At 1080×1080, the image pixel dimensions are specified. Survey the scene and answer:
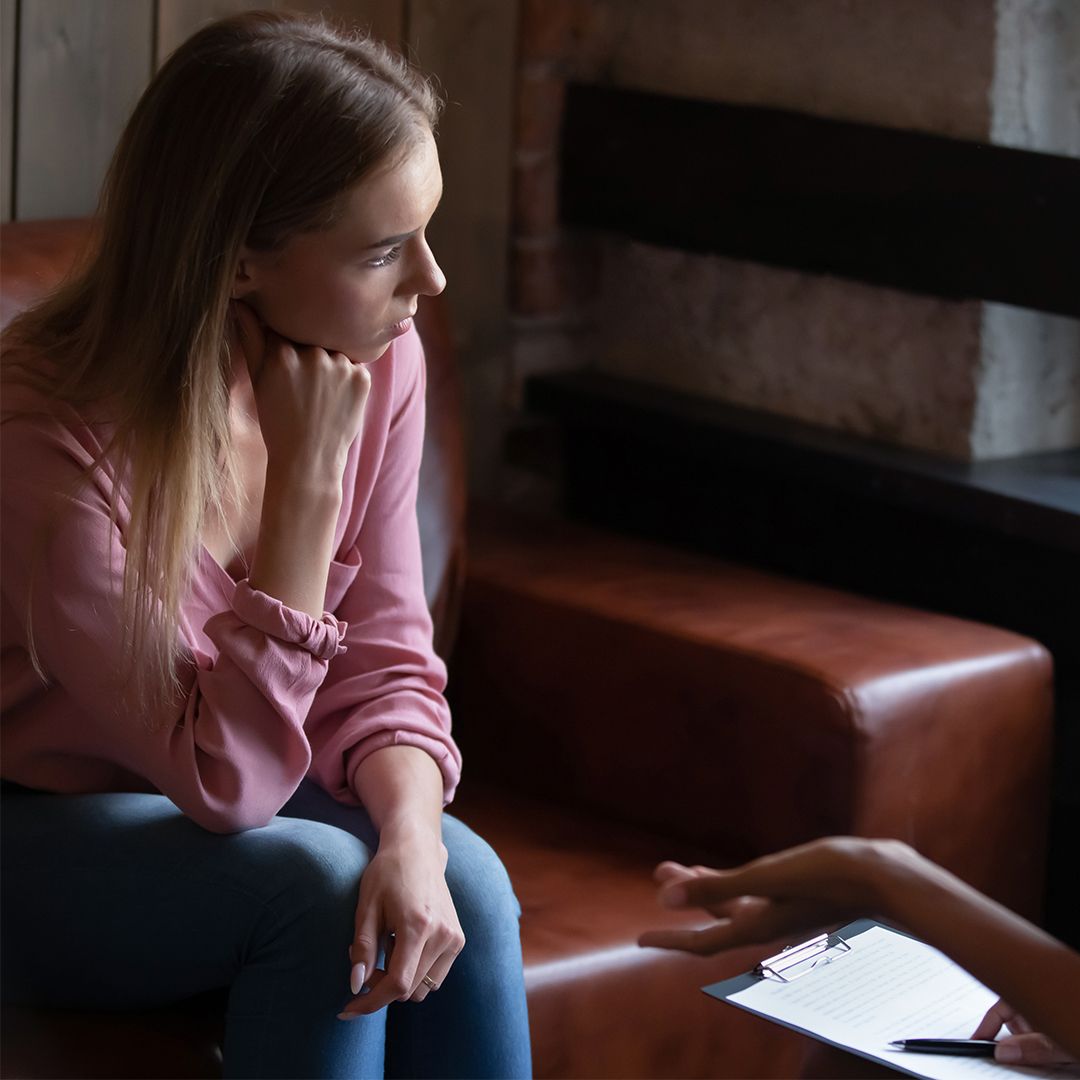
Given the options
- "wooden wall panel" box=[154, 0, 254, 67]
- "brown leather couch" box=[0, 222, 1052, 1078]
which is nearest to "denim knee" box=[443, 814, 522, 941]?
"brown leather couch" box=[0, 222, 1052, 1078]

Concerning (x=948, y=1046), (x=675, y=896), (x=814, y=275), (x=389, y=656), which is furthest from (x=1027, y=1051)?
(x=814, y=275)

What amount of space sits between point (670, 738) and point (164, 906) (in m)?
0.61

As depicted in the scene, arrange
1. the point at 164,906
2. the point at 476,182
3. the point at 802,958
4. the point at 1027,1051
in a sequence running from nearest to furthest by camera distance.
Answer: the point at 1027,1051, the point at 802,958, the point at 164,906, the point at 476,182

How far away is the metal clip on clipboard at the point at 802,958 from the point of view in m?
1.08

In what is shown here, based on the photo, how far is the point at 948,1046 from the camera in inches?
39.1

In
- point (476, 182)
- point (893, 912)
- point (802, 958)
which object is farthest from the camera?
point (476, 182)

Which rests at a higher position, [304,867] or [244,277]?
[244,277]

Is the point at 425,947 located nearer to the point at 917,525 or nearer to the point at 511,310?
the point at 917,525

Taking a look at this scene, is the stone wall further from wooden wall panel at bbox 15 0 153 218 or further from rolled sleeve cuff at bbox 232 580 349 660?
rolled sleeve cuff at bbox 232 580 349 660

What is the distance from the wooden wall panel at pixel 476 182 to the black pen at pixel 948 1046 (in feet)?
4.54

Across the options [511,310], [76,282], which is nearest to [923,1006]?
[76,282]

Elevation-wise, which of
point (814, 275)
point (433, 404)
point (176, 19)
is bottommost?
point (433, 404)

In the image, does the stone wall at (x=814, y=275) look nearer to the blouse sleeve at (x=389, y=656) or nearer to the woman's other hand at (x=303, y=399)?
the blouse sleeve at (x=389, y=656)

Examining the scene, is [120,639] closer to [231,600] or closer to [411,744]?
[231,600]
